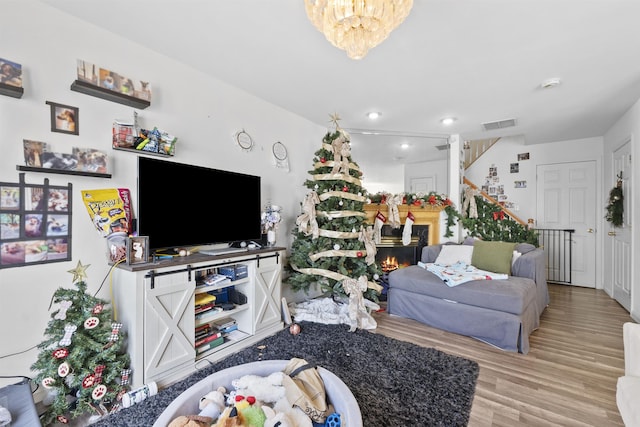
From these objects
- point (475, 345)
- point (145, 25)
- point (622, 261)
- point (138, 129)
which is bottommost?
point (475, 345)

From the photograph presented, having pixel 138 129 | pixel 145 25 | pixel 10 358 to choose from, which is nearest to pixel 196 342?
pixel 10 358

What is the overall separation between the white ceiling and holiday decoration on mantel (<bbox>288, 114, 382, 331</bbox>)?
73cm

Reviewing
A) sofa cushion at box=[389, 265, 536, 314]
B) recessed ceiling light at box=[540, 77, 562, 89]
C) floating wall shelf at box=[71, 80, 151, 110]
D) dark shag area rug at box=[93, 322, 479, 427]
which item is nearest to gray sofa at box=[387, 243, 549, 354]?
sofa cushion at box=[389, 265, 536, 314]

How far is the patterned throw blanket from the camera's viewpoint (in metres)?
2.82

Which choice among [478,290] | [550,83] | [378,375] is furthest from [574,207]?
[378,375]

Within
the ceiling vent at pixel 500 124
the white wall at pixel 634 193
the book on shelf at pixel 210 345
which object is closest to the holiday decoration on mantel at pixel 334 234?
the book on shelf at pixel 210 345

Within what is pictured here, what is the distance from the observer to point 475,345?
2514 millimetres

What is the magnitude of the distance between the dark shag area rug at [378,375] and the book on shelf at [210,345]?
174 mm

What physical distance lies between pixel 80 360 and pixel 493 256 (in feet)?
12.3

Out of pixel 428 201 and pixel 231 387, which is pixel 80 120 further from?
pixel 428 201

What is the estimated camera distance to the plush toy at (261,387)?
1268 millimetres

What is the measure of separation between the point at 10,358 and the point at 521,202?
662 cm

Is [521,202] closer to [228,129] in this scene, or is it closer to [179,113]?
[228,129]

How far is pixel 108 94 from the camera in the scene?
75.7 inches
